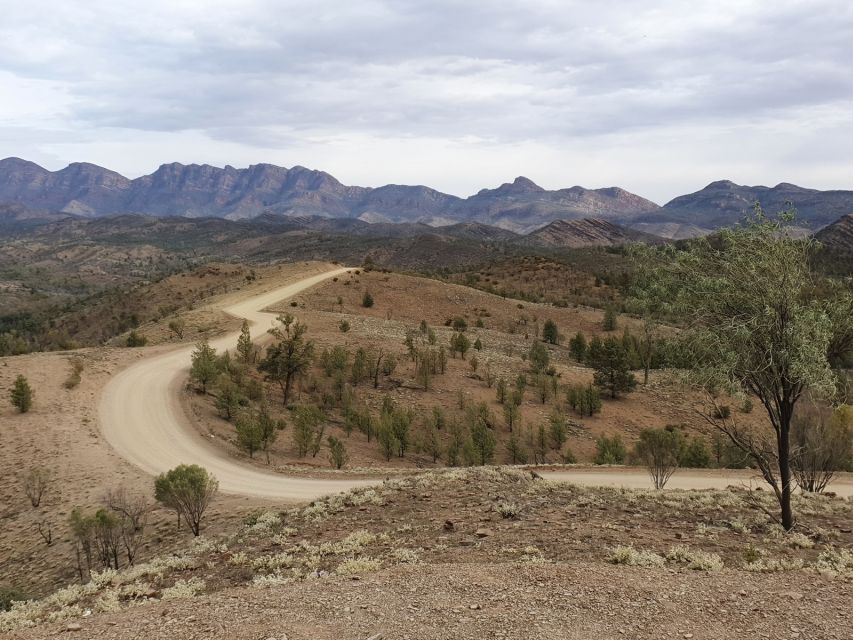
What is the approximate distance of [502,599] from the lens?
8195mm

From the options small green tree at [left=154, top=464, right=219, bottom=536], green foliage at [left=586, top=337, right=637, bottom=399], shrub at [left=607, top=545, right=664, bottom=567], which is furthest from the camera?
green foliage at [left=586, top=337, right=637, bottom=399]

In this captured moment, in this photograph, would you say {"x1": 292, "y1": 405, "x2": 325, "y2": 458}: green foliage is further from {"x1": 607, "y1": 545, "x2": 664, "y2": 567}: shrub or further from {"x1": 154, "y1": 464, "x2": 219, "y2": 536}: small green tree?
{"x1": 607, "y1": 545, "x2": 664, "y2": 567}: shrub

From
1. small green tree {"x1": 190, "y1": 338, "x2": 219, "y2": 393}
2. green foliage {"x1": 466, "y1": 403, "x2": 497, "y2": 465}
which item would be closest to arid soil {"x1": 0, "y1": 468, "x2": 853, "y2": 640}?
green foliage {"x1": 466, "y1": 403, "x2": 497, "y2": 465}

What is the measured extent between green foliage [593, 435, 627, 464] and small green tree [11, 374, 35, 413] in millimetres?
23701

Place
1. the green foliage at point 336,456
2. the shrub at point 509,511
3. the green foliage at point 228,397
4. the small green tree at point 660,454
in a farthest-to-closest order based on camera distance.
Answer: the green foliage at point 228,397 < the green foliage at point 336,456 < the small green tree at point 660,454 < the shrub at point 509,511

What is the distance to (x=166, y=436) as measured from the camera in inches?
837

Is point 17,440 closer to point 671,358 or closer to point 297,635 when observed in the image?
point 297,635

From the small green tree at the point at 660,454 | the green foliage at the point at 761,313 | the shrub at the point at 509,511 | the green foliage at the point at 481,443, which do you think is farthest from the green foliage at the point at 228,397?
the green foliage at the point at 761,313

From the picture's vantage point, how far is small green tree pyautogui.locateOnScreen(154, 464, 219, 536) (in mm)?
13906

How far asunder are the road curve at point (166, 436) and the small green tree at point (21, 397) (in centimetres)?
264

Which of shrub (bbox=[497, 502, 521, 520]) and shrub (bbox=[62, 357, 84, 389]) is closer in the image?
shrub (bbox=[497, 502, 521, 520])

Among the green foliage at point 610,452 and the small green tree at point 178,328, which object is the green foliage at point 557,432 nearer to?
the green foliage at point 610,452

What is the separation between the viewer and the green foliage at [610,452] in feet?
75.4

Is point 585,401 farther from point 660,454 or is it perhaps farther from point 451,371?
point 660,454
